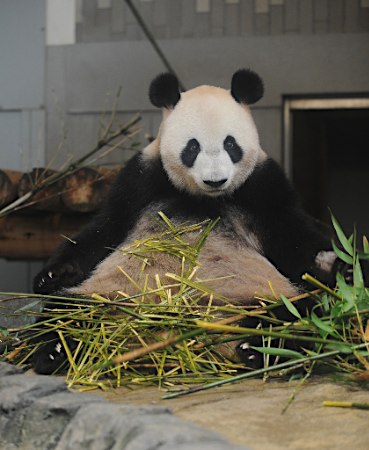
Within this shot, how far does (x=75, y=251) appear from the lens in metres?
3.09

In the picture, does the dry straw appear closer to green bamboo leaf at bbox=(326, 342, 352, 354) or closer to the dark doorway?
green bamboo leaf at bbox=(326, 342, 352, 354)

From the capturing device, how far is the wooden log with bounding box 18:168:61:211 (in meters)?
4.21

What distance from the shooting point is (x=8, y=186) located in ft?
13.8

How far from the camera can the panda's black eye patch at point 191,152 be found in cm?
298

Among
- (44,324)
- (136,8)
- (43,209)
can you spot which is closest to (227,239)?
(44,324)

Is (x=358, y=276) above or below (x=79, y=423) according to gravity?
above

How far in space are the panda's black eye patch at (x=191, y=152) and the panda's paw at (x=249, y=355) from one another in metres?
0.67

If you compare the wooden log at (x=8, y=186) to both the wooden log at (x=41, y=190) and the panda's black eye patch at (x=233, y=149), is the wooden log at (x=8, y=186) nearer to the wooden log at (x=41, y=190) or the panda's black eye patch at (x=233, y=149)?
the wooden log at (x=41, y=190)

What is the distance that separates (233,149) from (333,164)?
2.52 metres

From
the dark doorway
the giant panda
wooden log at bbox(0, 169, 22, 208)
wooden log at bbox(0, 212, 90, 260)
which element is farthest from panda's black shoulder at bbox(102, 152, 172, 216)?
the dark doorway

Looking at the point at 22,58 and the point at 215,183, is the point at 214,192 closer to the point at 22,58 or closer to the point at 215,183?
the point at 215,183

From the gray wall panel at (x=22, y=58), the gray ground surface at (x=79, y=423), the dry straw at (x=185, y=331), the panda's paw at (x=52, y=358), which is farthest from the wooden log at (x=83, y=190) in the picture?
the gray ground surface at (x=79, y=423)

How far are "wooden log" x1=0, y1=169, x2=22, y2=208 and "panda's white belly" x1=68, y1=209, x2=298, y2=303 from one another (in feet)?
4.35

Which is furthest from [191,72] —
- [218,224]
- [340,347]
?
[340,347]
